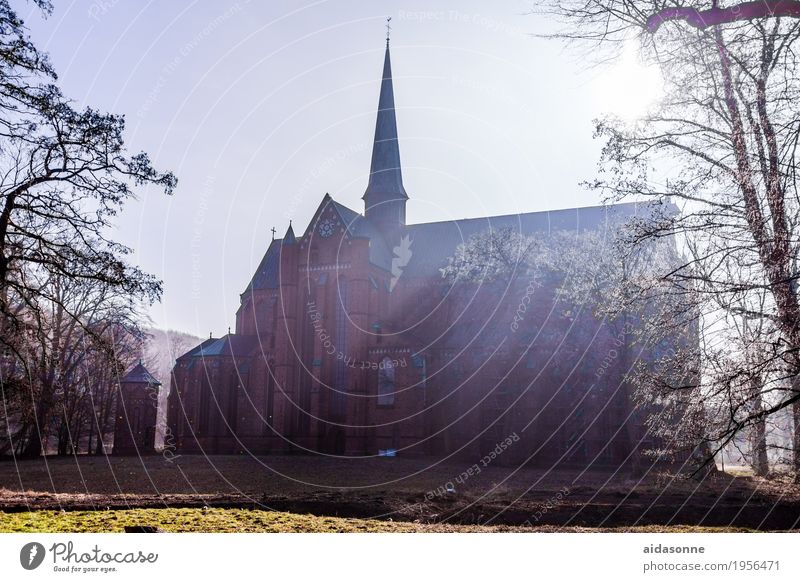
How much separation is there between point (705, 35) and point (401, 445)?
93.6ft

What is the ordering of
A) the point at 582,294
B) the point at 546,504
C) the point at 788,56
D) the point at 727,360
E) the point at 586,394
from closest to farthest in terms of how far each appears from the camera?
the point at 727,360
the point at 788,56
the point at 546,504
the point at 582,294
the point at 586,394

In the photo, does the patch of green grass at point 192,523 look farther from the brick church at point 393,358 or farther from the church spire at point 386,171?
the church spire at point 386,171

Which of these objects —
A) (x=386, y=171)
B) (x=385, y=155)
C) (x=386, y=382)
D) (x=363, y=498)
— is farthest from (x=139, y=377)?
(x=363, y=498)

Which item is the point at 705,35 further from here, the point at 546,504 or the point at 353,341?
the point at 353,341

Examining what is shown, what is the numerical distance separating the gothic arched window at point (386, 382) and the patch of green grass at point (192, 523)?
25388 millimetres

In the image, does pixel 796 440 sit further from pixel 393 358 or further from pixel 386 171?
pixel 386 171

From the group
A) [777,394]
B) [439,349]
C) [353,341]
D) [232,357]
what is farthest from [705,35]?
[232,357]

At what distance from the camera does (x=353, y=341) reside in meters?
37.4

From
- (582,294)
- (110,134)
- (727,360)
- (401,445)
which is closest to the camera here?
(727,360)

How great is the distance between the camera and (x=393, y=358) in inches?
1432

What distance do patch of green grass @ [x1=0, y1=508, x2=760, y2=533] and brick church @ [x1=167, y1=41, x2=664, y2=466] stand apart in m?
19.1

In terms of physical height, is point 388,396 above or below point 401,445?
above

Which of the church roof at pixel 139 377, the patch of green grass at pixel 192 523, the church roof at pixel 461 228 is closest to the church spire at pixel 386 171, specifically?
the church roof at pixel 461 228

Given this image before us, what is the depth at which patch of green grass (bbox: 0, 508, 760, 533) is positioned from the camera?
8.40m
